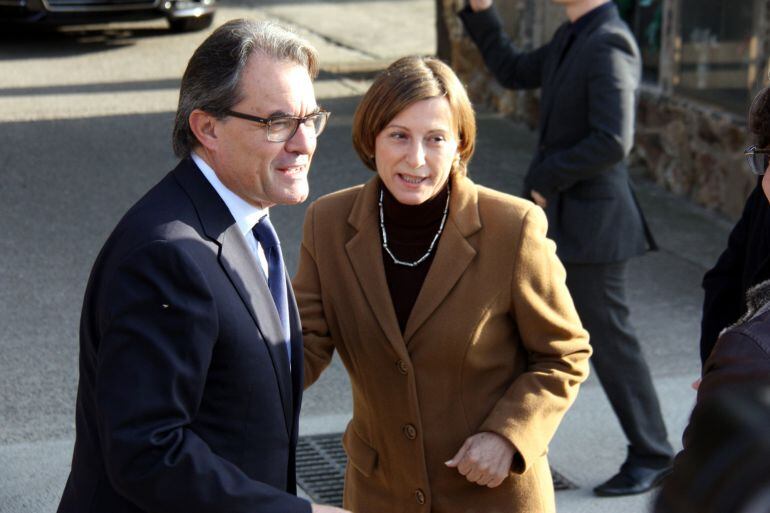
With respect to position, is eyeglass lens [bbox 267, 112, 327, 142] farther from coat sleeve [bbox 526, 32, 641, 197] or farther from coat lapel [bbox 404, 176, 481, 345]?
coat sleeve [bbox 526, 32, 641, 197]

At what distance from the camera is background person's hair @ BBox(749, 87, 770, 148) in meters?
2.98

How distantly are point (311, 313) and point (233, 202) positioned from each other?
0.73 m

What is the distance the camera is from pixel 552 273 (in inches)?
130

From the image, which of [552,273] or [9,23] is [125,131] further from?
[552,273]

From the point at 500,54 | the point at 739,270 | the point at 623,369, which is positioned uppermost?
the point at 500,54

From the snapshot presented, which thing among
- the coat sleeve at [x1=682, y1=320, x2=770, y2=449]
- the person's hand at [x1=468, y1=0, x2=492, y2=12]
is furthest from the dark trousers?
the coat sleeve at [x1=682, y1=320, x2=770, y2=449]

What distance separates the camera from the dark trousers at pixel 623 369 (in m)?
5.16

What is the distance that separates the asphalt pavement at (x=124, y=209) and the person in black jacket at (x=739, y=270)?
135 centimetres

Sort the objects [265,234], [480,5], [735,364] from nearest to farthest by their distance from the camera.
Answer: [735,364] < [265,234] < [480,5]

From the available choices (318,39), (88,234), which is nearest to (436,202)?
(88,234)

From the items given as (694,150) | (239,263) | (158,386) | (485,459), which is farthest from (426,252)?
(694,150)

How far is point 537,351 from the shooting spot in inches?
129

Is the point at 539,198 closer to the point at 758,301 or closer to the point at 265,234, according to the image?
the point at 265,234

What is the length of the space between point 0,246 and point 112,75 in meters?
4.58
